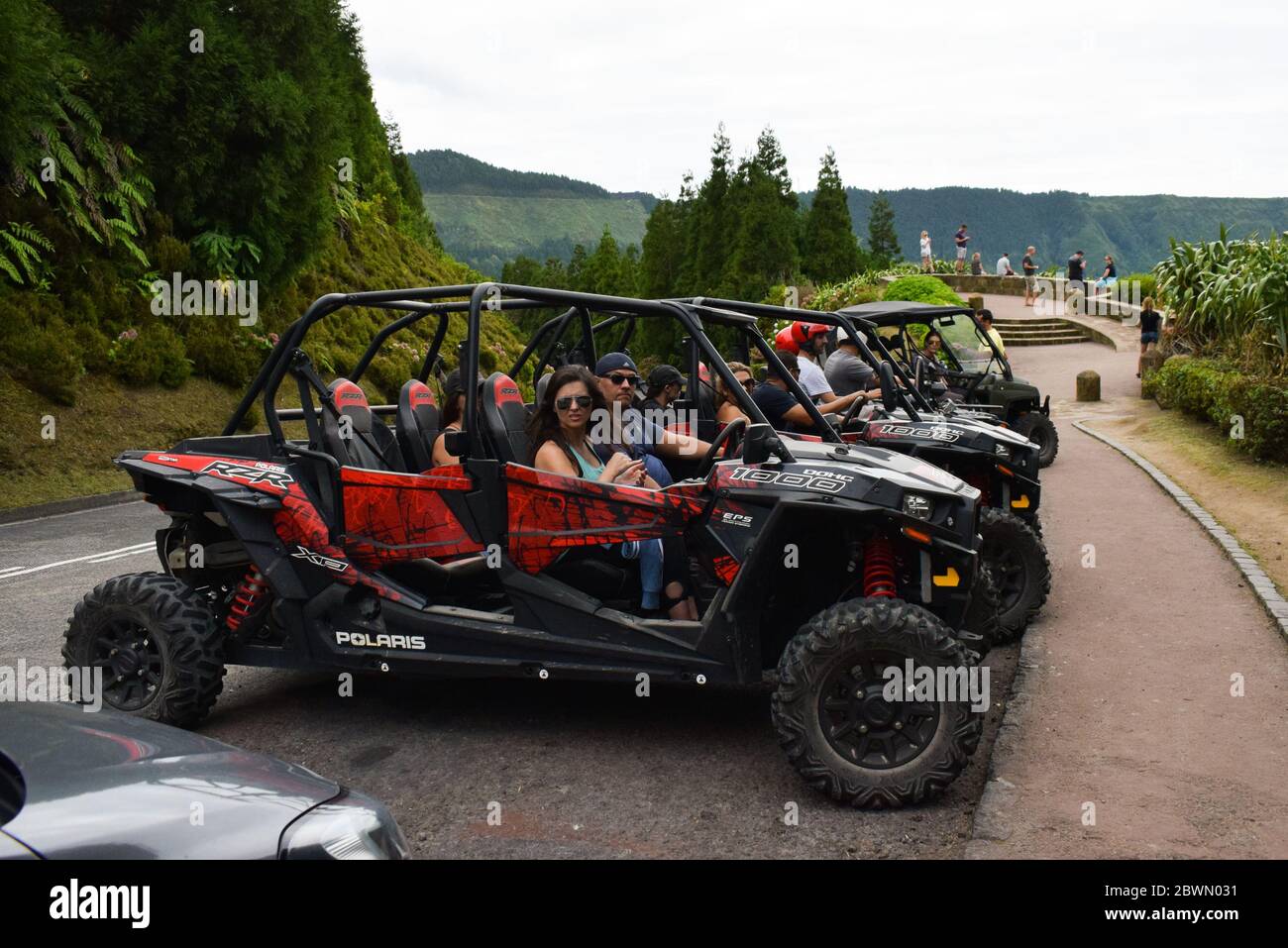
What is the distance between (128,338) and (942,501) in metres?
19.1

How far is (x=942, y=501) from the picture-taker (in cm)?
525

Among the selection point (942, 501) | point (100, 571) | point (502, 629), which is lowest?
point (100, 571)

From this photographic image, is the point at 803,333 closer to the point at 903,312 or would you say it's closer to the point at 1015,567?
the point at 1015,567

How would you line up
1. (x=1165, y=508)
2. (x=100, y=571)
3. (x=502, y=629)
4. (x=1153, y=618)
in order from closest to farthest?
(x=502, y=629) < (x=1153, y=618) < (x=100, y=571) < (x=1165, y=508)

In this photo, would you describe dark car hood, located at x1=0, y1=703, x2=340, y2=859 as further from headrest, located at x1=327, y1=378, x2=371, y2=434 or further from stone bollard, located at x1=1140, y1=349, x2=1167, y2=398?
stone bollard, located at x1=1140, y1=349, x2=1167, y2=398

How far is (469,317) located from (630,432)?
1212 mm

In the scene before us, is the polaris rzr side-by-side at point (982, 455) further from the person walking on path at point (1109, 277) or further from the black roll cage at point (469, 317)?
the person walking on path at point (1109, 277)

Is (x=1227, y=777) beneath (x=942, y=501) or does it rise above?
beneath

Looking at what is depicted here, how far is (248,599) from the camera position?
620cm

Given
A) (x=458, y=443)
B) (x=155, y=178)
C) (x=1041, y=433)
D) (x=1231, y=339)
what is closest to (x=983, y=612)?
(x=458, y=443)

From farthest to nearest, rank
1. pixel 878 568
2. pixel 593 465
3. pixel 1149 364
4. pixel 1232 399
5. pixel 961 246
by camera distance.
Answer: pixel 961 246
pixel 1149 364
pixel 1232 399
pixel 593 465
pixel 878 568

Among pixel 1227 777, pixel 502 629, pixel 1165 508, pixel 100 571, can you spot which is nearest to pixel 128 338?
pixel 100 571

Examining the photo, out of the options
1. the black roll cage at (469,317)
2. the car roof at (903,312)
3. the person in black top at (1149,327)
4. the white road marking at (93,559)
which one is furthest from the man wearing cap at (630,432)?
the person in black top at (1149,327)
